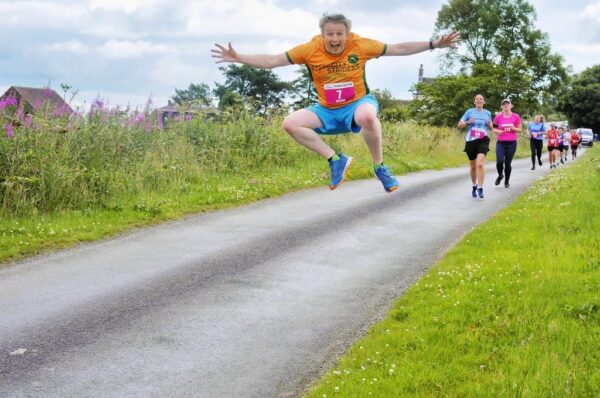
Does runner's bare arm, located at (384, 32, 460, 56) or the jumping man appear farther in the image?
runner's bare arm, located at (384, 32, 460, 56)

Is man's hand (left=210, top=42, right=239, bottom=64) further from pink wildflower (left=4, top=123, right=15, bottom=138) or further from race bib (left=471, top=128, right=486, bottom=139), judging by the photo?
race bib (left=471, top=128, right=486, bottom=139)

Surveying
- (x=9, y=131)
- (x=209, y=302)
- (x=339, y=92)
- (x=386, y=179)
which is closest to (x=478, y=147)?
(x=386, y=179)

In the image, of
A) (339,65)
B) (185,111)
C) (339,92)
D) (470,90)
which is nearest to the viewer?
(339,65)

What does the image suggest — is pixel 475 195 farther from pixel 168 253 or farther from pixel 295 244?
pixel 168 253

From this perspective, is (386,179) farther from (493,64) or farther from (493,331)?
(493,64)

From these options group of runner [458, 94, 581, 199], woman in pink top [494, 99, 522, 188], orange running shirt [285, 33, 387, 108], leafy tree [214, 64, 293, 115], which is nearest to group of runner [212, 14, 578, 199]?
orange running shirt [285, 33, 387, 108]

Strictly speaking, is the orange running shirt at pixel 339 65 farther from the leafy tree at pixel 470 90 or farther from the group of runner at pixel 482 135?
the leafy tree at pixel 470 90

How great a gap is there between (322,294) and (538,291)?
2.28 meters

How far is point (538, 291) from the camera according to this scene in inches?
237

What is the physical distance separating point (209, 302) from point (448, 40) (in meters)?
3.66

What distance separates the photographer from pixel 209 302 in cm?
645

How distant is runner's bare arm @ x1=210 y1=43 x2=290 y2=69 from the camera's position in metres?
5.76

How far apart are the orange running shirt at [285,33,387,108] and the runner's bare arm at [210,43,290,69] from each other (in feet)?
0.31

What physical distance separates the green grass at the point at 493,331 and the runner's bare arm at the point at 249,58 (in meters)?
2.69
